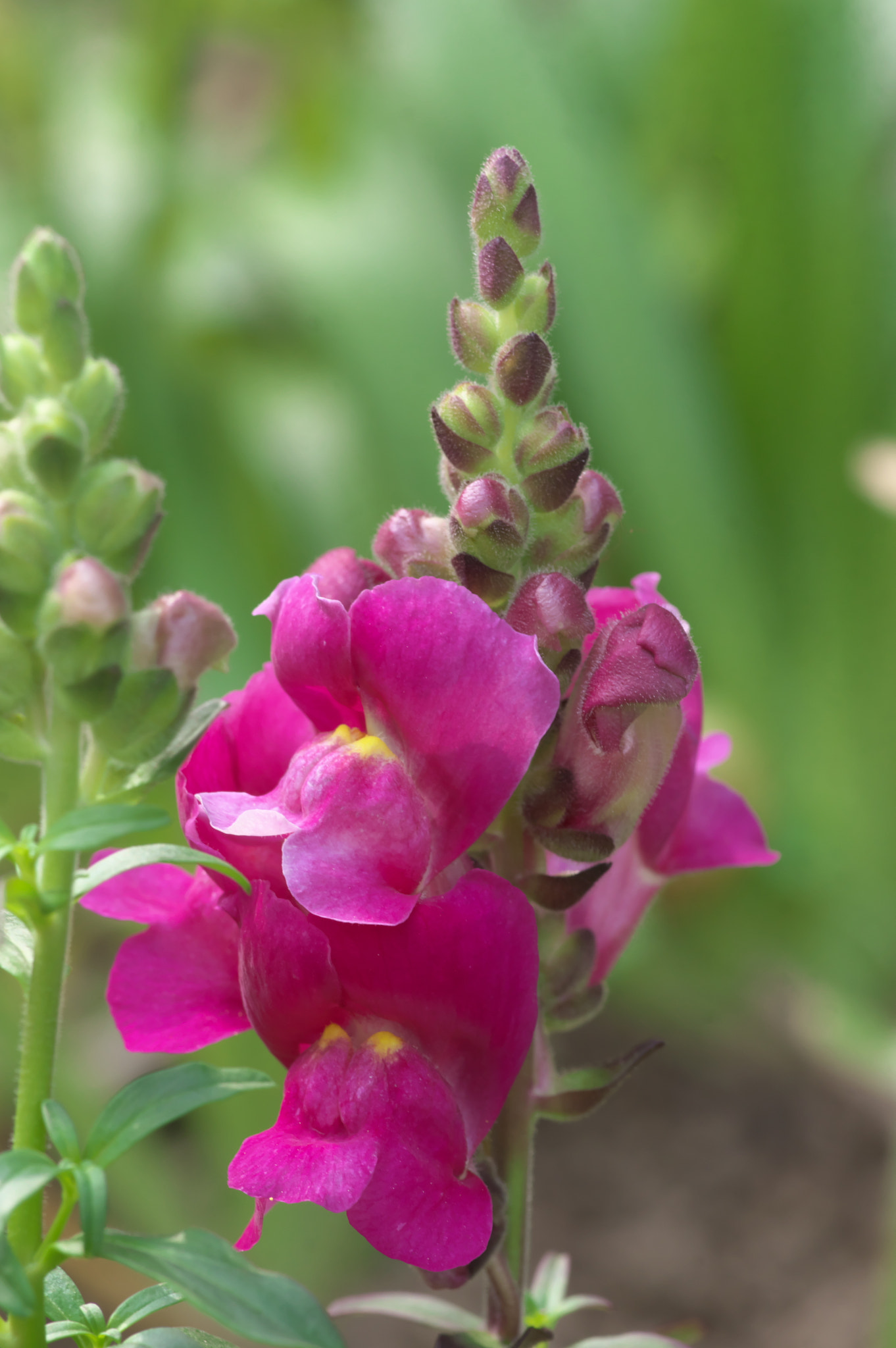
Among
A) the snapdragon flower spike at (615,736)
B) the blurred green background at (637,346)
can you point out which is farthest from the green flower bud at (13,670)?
the blurred green background at (637,346)

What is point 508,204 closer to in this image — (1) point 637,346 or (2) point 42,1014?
(2) point 42,1014

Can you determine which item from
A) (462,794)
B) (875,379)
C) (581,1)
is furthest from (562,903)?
(581,1)

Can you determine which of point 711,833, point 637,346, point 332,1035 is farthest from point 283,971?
point 637,346

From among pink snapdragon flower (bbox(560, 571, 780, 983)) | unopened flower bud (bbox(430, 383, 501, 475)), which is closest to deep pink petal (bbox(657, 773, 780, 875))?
pink snapdragon flower (bbox(560, 571, 780, 983))

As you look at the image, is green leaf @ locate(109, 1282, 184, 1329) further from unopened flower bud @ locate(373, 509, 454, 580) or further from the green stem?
unopened flower bud @ locate(373, 509, 454, 580)

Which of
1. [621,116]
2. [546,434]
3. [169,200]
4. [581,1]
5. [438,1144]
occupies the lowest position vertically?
[438,1144]

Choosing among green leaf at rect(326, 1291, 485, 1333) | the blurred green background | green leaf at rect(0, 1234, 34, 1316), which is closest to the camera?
green leaf at rect(0, 1234, 34, 1316)

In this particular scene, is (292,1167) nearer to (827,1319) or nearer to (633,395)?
(827,1319)
